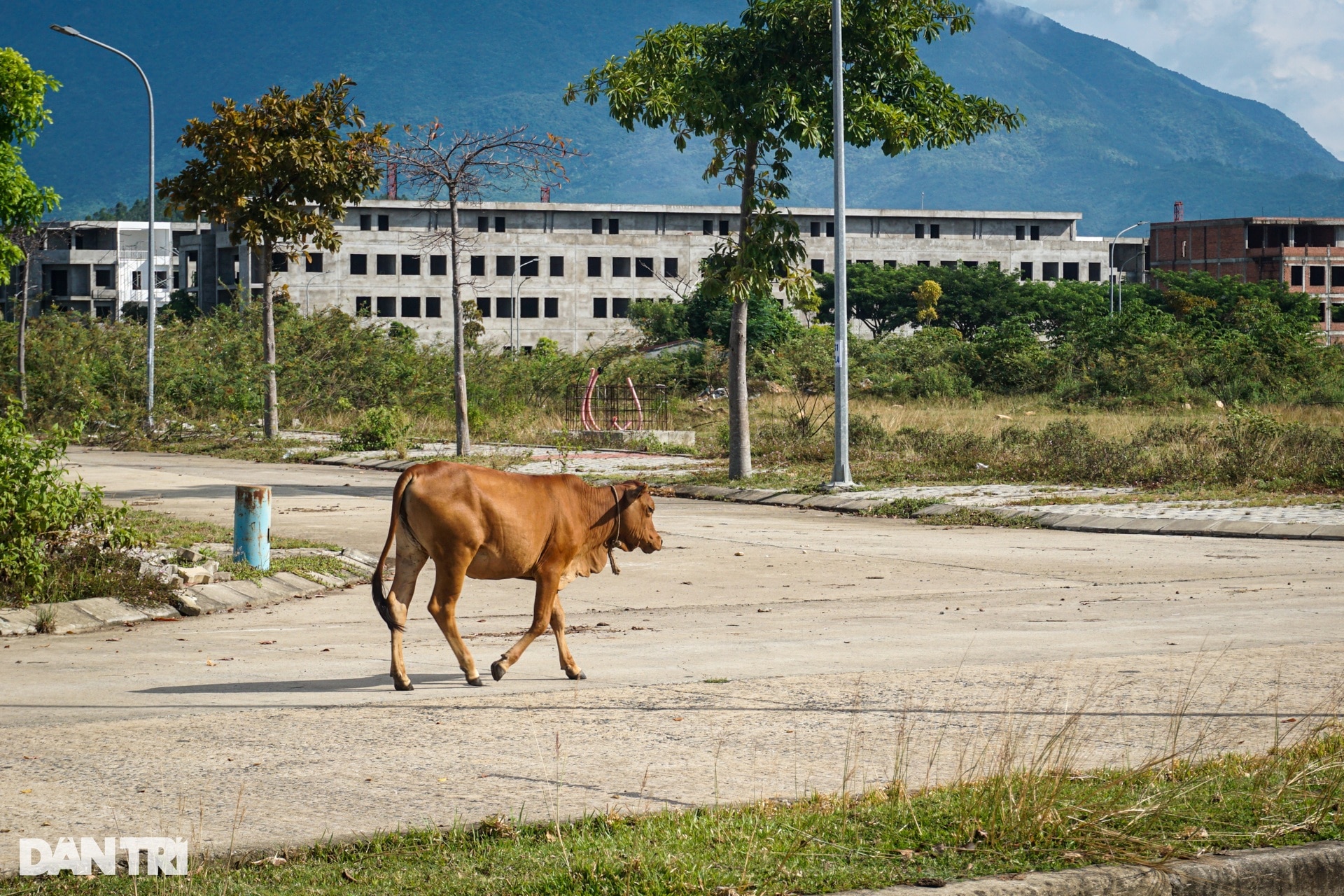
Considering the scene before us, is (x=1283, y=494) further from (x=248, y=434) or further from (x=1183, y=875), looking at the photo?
(x=248, y=434)

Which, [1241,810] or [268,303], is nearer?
[1241,810]

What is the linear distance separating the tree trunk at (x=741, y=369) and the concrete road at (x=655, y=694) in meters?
10.1

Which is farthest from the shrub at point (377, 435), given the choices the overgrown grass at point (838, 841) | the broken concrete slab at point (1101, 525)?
the overgrown grass at point (838, 841)

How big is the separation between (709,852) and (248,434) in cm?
3263

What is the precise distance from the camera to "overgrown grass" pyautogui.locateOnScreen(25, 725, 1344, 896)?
466cm

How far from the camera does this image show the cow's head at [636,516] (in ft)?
28.5

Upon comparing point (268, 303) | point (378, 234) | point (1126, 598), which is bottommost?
point (1126, 598)

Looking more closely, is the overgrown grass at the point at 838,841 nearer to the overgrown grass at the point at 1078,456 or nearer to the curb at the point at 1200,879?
the curb at the point at 1200,879

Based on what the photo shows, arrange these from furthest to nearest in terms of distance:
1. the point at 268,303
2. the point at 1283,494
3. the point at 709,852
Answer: the point at 268,303 → the point at 1283,494 → the point at 709,852

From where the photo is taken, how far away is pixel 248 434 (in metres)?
35.7

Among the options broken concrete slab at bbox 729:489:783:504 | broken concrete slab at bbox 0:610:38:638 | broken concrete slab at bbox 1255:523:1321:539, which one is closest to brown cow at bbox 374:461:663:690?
broken concrete slab at bbox 0:610:38:638

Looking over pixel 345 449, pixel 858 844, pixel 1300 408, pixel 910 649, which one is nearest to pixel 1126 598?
pixel 910 649

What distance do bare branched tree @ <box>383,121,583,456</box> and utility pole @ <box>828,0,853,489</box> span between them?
21.4 feet

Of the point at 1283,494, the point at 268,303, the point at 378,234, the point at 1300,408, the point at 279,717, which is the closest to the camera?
the point at 279,717
